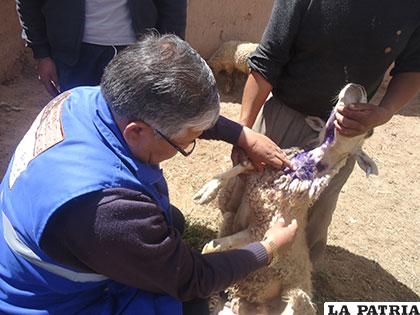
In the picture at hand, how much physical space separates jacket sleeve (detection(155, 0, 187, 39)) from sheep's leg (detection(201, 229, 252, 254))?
3.99 ft

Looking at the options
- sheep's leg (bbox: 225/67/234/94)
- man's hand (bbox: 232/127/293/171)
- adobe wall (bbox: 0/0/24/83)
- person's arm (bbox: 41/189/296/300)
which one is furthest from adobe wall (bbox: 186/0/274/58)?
person's arm (bbox: 41/189/296/300)

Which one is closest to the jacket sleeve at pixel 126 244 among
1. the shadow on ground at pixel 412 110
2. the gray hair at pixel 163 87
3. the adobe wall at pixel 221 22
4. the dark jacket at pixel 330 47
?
the gray hair at pixel 163 87

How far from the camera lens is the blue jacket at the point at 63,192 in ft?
4.87

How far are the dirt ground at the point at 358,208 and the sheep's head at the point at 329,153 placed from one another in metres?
1.18

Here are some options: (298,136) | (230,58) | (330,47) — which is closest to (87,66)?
(298,136)

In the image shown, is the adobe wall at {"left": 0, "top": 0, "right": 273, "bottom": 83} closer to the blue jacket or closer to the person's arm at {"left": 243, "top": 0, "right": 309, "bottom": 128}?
the person's arm at {"left": 243, "top": 0, "right": 309, "bottom": 128}

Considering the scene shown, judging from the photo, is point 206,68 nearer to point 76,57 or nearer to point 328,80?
point 328,80

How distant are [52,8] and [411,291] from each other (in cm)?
280

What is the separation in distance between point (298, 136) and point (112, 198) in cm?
120

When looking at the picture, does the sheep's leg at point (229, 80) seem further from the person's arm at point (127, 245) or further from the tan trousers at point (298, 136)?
the person's arm at point (127, 245)

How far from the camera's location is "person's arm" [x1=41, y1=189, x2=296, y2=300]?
1.46 m

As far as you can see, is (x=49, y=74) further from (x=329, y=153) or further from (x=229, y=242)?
(x=329, y=153)

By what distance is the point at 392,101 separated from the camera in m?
2.29

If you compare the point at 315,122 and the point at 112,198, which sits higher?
the point at 112,198
